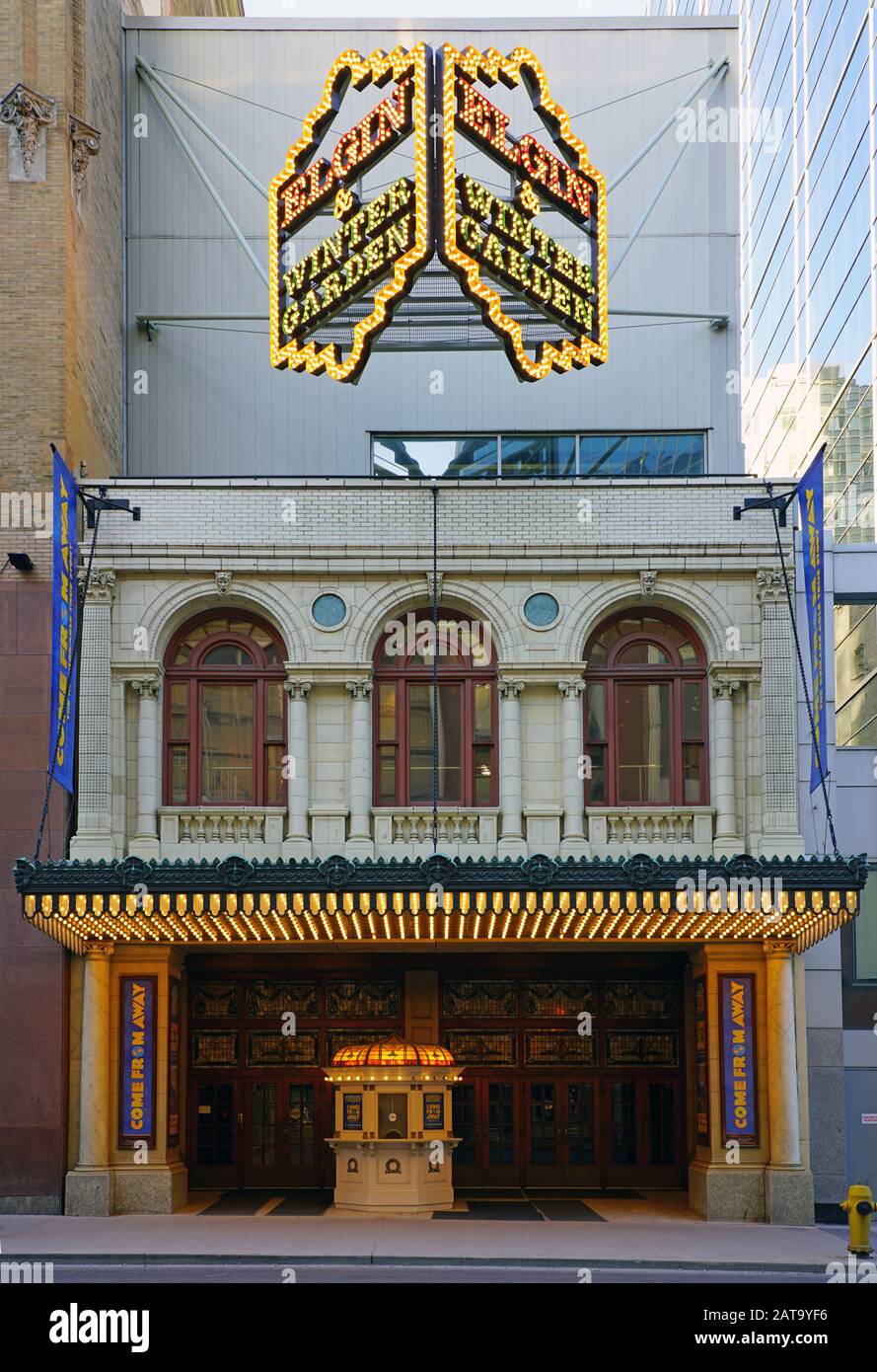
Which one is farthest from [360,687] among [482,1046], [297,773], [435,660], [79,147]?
[79,147]

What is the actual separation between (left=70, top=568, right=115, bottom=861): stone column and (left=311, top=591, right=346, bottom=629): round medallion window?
11.1ft

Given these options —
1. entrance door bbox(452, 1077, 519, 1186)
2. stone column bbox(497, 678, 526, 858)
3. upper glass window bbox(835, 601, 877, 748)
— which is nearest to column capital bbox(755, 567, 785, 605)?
stone column bbox(497, 678, 526, 858)

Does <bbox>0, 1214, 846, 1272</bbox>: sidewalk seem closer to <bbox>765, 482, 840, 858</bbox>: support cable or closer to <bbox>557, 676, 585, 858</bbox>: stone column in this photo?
<bbox>557, 676, 585, 858</bbox>: stone column

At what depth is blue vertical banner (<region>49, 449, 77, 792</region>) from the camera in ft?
85.0

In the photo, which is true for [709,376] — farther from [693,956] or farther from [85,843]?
[85,843]

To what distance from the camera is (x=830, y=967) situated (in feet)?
93.2

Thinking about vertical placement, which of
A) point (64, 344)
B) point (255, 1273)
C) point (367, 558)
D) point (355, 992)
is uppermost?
point (64, 344)

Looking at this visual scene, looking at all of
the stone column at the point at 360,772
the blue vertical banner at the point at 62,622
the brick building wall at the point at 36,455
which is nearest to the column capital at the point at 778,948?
the stone column at the point at 360,772

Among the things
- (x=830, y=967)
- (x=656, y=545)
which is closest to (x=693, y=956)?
(x=830, y=967)

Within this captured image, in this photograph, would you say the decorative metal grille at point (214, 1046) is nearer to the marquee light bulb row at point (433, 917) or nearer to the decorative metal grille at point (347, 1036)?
the decorative metal grille at point (347, 1036)

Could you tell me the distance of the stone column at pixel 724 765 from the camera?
90.1 ft

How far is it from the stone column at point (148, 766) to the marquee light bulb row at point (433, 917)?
5.34 ft

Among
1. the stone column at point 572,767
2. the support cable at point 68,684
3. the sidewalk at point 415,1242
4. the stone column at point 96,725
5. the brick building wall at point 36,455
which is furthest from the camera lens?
the stone column at point 572,767

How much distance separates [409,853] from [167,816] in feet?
13.2
